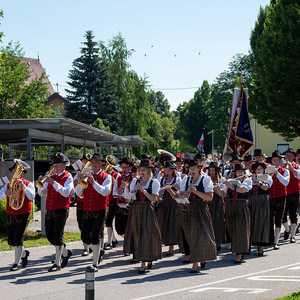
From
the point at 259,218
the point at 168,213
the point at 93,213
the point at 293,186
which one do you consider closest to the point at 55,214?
the point at 93,213

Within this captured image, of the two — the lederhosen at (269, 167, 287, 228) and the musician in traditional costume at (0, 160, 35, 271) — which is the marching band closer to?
the musician in traditional costume at (0, 160, 35, 271)

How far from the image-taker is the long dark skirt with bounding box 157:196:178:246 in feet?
38.3

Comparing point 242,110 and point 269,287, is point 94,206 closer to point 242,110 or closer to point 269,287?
point 269,287

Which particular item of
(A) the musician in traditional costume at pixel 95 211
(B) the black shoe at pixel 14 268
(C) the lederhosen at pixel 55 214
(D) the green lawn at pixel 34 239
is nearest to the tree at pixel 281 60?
(D) the green lawn at pixel 34 239

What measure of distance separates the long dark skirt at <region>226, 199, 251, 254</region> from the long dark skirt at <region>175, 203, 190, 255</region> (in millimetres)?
915

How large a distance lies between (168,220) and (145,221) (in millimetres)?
2271

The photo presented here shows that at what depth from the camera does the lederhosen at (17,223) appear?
9.98 m

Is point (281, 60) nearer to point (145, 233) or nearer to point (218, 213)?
point (218, 213)

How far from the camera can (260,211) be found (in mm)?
11359

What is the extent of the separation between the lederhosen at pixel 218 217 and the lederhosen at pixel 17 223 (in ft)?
12.3

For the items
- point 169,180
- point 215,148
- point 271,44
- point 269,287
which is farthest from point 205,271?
point 215,148

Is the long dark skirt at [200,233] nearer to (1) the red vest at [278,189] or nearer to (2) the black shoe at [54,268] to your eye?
(2) the black shoe at [54,268]

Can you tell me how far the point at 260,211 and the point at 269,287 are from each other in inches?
136

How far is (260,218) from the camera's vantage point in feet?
37.2
